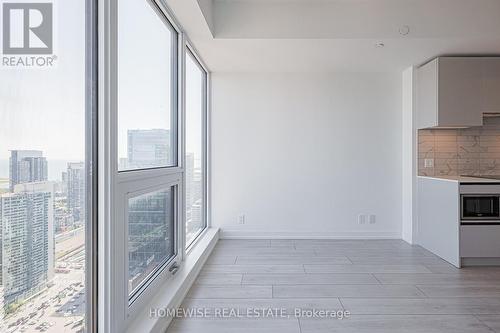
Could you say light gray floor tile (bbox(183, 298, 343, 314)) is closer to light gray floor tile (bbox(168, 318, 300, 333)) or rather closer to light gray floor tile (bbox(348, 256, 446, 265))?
light gray floor tile (bbox(168, 318, 300, 333))

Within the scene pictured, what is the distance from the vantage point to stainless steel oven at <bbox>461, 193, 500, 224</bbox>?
12.5ft

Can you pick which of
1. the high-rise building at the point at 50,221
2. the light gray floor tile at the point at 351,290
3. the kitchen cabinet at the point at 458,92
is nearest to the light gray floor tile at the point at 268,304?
the light gray floor tile at the point at 351,290

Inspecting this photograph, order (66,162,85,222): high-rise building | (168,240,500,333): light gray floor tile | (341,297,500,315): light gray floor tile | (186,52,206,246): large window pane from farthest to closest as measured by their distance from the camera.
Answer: (186,52,206,246): large window pane < (341,297,500,315): light gray floor tile < (168,240,500,333): light gray floor tile < (66,162,85,222): high-rise building

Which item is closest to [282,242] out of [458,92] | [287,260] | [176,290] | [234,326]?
[287,260]

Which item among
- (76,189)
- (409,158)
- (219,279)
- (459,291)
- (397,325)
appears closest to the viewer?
(76,189)

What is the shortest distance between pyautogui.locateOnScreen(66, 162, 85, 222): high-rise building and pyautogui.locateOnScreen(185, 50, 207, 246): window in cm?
212

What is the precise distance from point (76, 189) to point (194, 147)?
109 inches

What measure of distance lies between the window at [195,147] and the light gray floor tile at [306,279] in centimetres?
100

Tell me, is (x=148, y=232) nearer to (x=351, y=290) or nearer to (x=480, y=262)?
(x=351, y=290)

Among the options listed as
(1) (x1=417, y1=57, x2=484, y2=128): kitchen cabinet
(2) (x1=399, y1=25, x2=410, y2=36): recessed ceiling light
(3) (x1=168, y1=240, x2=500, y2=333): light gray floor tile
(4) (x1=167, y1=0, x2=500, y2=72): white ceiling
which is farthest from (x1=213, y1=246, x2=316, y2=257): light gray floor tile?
(2) (x1=399, y1=25, x2=410, y2=36): recessed ceiling light

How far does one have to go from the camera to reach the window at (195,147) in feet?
13.5

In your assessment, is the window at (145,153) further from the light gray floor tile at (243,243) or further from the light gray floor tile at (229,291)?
Answer: the light gray floor tile at (243,243)

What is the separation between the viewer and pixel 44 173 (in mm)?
1416

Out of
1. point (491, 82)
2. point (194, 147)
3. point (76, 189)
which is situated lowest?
point (76, 189)
